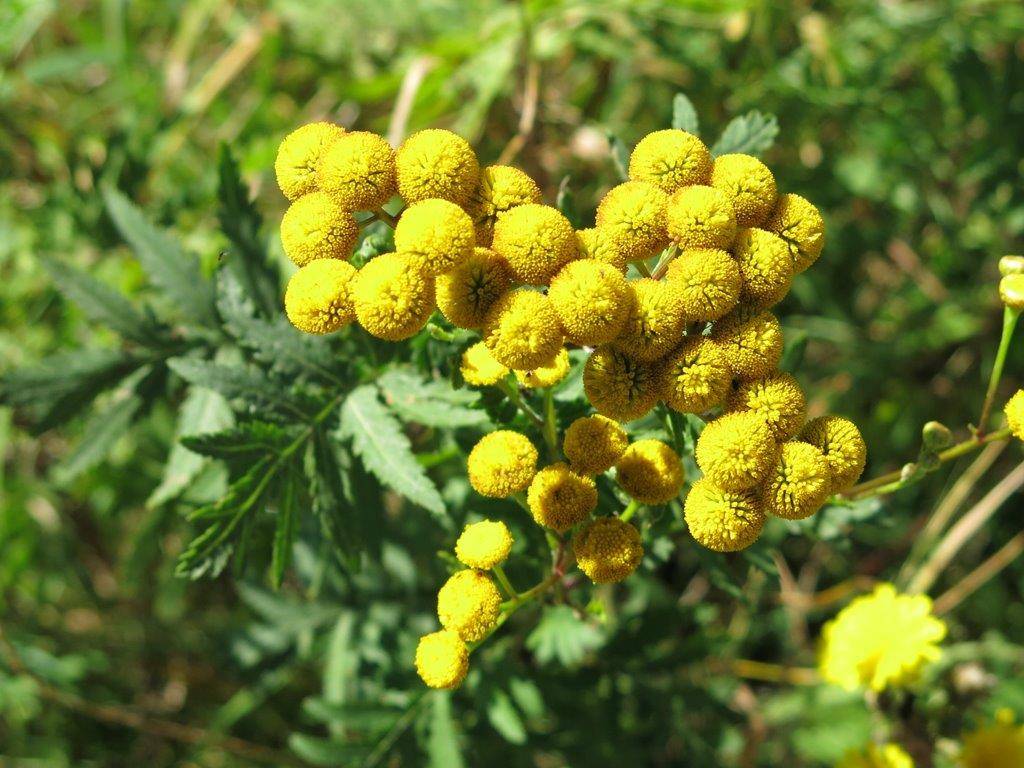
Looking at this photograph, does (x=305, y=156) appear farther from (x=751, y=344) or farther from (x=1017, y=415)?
(x=1017, y=415)

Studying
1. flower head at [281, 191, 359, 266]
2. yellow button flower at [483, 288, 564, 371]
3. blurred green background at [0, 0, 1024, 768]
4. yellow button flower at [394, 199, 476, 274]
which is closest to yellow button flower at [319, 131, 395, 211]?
flower head at [281, 191, 359, 266]

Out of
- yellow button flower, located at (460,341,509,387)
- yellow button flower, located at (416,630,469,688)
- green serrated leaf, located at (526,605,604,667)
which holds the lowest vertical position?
green serrated leaf, located at (526,605,604,667)

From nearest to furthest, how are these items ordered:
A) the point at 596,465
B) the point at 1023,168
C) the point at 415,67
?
1. the point at 596,465
2. the point at 1023,168
3. the point at 415,67

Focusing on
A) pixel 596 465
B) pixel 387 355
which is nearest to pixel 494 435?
pixel 596 465

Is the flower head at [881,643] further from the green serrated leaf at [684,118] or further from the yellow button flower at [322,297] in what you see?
the yellow button flower at [322,297]

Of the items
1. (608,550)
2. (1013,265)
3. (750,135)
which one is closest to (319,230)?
(608,550)

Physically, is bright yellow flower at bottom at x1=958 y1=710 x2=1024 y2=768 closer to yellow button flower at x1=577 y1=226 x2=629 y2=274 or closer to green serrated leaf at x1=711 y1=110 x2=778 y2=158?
green serrated leaf at x1=711 y1=110 x2=778 y2=158

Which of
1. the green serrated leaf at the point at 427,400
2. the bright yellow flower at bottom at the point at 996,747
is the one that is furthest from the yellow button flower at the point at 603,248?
the bright yellow flower at bottom at the point at 996,747

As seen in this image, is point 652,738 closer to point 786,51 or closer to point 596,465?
point 596,465
